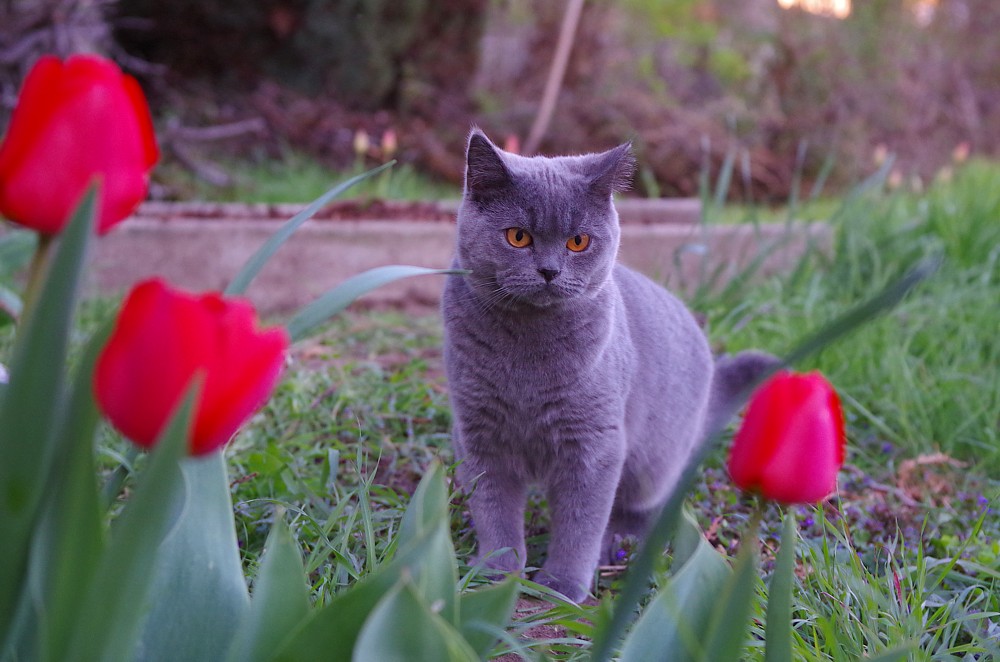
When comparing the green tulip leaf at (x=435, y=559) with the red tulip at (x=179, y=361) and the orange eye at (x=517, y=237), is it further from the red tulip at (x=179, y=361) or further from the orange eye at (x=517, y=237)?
the orange eye at (x=517, y=237)

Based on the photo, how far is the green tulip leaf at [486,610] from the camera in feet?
2.74

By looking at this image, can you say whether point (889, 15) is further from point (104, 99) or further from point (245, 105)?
point (104, 99)

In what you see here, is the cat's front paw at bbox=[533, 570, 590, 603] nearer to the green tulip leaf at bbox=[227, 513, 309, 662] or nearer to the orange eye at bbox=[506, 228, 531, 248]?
the orange eye at bbox=[506, 228, 531, 248]

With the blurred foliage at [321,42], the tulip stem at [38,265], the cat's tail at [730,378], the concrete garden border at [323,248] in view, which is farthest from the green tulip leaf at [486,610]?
the blurred foliage at [321,42]

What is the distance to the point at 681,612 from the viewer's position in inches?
34.0

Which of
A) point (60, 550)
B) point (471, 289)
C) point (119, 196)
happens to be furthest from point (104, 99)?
point (471, 289)

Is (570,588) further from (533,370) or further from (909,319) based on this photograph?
(909,319)

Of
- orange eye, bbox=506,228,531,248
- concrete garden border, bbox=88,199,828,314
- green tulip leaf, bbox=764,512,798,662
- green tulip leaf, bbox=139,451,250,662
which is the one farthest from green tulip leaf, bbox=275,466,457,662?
concrete garden border, bbox=88,199,828,314

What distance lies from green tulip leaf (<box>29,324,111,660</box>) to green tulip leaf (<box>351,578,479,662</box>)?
23 centimetres

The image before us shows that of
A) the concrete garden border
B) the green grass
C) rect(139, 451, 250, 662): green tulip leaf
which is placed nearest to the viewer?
rect(139, 451, 250, 662): green tulip leaf

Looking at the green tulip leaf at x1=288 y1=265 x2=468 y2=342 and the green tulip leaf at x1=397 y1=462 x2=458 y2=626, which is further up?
the green tulip leaf at x1=288 y1=265 x2=468 y2=342

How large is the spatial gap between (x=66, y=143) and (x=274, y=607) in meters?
0.46

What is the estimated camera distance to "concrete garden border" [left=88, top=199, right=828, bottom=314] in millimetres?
3381

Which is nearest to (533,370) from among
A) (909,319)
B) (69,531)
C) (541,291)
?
(541,291)
